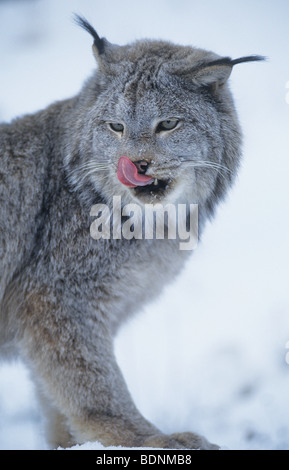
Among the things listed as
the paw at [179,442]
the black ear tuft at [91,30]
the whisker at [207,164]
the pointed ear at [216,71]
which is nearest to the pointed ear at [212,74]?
the pointed ear at [216,71]

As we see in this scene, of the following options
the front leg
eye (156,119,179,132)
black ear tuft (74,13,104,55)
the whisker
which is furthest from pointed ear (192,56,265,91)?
the front leg

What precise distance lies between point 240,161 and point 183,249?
1.89 ft

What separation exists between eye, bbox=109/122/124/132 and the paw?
151 cm

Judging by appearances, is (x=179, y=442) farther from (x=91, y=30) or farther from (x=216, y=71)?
(x=91, y=30)

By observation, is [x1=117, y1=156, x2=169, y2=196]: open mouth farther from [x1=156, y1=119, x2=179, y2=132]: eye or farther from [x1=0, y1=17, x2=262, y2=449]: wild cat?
[x1=156, y1=119, x2=179, y2=132]: eye

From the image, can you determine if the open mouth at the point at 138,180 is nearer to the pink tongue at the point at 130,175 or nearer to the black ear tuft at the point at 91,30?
the pink tongue at the point at 130,175

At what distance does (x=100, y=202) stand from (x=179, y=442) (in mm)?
1255

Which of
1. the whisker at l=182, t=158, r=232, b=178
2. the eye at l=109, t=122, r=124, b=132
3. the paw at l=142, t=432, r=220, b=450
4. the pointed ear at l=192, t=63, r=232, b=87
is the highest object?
the pointed ear at l=192, t=63, r=232, b=87

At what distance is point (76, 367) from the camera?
3180mm

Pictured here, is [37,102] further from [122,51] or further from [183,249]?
[183,249]

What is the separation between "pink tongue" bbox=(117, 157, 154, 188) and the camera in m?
2.99

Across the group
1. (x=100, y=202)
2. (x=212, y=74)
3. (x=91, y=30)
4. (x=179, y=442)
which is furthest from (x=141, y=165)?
(x=179, y=442)

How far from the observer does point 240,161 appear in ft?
11.4
